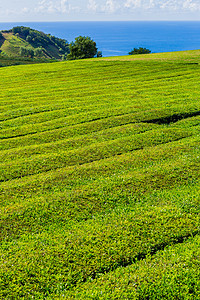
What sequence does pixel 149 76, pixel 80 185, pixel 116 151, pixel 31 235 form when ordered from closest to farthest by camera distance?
pixel 31 235 → pixel 80 185 → pixel 116 151 → pixel 149 76

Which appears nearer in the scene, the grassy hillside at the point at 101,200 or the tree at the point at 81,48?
the grassy hillside at the point at 101,200

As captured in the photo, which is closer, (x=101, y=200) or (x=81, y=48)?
(x=101, y=200)

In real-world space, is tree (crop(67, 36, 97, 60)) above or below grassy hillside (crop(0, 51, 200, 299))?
above

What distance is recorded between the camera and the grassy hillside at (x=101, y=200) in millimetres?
8773

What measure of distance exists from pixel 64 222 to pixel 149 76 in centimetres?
3885

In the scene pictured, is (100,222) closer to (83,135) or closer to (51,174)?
(51,174)

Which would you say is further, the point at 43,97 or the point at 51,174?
the point at 43,97

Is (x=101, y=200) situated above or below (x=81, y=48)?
below

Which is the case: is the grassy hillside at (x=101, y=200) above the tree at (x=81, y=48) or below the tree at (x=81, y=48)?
below

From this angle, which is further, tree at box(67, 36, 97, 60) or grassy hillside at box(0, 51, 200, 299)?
tree at box(67, 36, 97, 60)

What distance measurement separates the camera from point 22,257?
9.73 metres

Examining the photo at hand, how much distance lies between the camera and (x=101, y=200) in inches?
508

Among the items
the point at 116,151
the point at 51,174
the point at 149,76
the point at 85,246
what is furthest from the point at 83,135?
the point at 149,76

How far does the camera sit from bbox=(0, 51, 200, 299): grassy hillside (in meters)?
8.77
